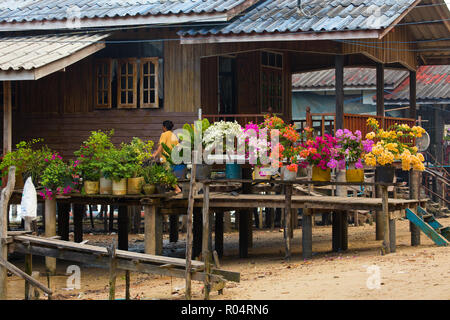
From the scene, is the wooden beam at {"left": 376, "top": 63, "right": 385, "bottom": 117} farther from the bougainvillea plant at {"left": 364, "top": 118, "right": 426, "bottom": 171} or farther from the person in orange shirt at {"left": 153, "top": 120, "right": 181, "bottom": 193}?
the person in orange shirt at {"left": 153, "top": 120, "right": 181, "bottom": 193}

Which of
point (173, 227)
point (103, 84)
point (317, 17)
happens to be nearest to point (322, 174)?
point (317, 17)

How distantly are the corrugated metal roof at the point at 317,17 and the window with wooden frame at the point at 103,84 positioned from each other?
2.23m

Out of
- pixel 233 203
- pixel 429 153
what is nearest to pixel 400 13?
pixel 233 203

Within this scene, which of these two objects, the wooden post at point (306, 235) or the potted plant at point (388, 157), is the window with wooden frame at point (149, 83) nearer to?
the wooden post at point (306, 235)

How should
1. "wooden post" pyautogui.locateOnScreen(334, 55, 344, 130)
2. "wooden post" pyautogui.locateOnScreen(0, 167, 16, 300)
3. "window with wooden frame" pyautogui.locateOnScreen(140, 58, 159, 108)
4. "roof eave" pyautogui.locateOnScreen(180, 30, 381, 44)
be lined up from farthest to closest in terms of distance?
"window with wooden frame" pyautogui.locateOnScreen(140, 58, 159, 108), "wooden post" pyautogui.locateOnScreen(334, 55, 344, 130), "roof eave" pyautogui.locateOnScreen(180, 30, 381, 44), "wooden post" pyautogui.locateOnScreen(0, 167, 16, 300)

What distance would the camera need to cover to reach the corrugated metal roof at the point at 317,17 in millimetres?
16859

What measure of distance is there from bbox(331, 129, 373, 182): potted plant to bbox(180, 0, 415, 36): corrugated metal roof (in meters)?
2.17

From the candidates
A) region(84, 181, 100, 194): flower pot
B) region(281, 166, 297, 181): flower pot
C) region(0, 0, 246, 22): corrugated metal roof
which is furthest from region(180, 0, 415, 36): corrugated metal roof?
region(84, 181, 100, 194): flower pot

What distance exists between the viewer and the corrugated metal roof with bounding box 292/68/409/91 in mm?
30078

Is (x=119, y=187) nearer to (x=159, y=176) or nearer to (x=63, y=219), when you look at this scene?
(x=159, y=176)

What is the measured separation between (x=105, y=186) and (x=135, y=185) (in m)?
0.65

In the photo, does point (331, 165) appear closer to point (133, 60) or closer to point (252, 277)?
point (252, 277)

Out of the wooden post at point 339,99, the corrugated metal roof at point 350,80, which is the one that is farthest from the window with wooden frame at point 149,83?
the corrugated metal roof at point 350,80

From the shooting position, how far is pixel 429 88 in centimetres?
3011
